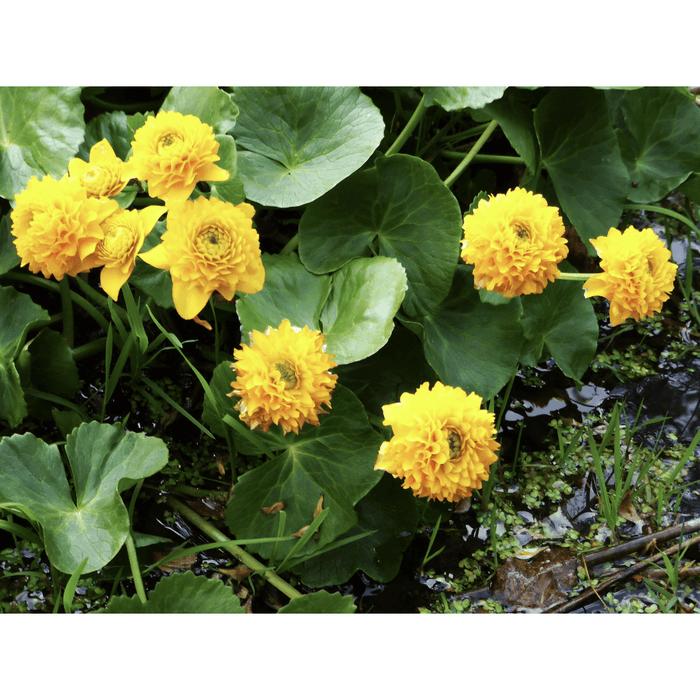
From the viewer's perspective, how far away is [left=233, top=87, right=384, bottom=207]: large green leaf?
121 centimetres

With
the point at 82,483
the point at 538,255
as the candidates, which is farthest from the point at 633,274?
the point at 82,483

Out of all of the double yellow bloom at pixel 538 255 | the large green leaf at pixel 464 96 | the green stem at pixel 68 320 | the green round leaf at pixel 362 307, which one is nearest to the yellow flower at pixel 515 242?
the double yellow bloom at pixel 538 255

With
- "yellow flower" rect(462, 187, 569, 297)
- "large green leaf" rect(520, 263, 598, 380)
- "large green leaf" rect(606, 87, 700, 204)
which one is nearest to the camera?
"yellow flower" rect(462, 187, 569, 297)

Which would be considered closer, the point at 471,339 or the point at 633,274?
the point at 633,274

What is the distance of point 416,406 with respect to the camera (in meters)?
0.90

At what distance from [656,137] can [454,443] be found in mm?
1051

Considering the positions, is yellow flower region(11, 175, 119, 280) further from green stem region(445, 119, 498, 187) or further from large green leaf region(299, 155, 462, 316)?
green stem region(445, 119, 498, 187)

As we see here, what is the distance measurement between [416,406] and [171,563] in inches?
22.7

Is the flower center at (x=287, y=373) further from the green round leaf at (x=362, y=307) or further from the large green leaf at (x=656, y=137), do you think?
the large green leaf at (x=656, y=137)

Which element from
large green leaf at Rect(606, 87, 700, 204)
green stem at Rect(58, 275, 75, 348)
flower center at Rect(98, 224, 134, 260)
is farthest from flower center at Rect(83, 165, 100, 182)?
large green leaf at Rect(606, 87, 700, 204)

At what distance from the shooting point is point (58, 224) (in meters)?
0.90

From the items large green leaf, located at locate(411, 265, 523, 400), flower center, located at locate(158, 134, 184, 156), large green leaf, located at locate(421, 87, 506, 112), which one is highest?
large green leaf, located at locate(421, 87, 506, 112)

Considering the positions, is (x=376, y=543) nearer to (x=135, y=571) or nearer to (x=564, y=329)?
(x=135, y=571)

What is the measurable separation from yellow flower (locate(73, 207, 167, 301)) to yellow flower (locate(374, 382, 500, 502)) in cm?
47
